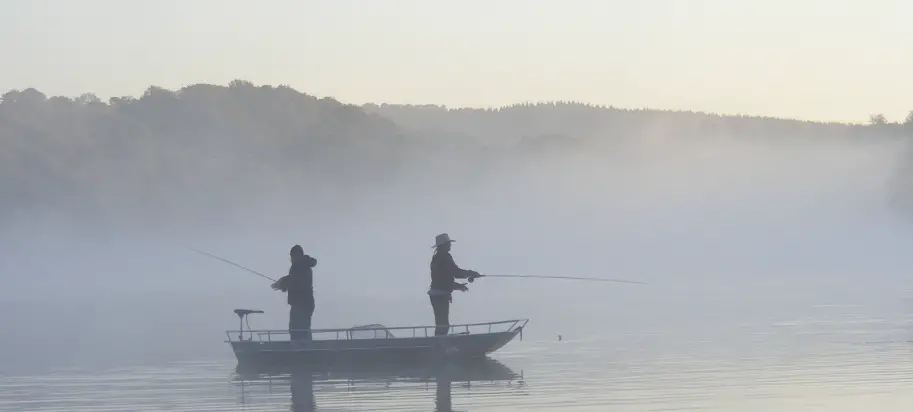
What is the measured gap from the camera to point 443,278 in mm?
22328

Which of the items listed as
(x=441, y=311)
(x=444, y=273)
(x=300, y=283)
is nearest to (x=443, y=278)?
(x=444, y=273)

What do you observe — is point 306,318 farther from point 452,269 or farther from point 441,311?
point 452,269

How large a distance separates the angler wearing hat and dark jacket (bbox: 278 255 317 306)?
176 cm

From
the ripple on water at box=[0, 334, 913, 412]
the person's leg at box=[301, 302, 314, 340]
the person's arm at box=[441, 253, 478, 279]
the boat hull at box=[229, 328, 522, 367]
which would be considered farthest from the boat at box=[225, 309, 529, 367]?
A: the person's arm at box=[441, 253, 478, 279]

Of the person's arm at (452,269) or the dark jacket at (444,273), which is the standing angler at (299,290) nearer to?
the dark jacket at (444,273)

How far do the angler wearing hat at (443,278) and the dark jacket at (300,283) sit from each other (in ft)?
5.76

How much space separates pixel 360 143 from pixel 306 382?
12602 centimetres

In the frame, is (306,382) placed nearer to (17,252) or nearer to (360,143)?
(17,252)

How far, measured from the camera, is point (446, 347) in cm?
2220

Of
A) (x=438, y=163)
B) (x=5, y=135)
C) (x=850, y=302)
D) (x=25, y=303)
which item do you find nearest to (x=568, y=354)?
(x=850, y=302)

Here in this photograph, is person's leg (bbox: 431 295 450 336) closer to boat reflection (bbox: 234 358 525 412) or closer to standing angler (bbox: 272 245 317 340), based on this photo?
boat reflection (bbox: 234 358 525 412)

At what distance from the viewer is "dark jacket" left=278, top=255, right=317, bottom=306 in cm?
2233

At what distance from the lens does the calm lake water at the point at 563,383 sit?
17.9 metres

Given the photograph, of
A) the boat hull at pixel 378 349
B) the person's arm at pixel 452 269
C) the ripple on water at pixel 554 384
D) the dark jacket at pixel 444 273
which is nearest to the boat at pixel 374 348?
the boat hull at pixel 378 349
